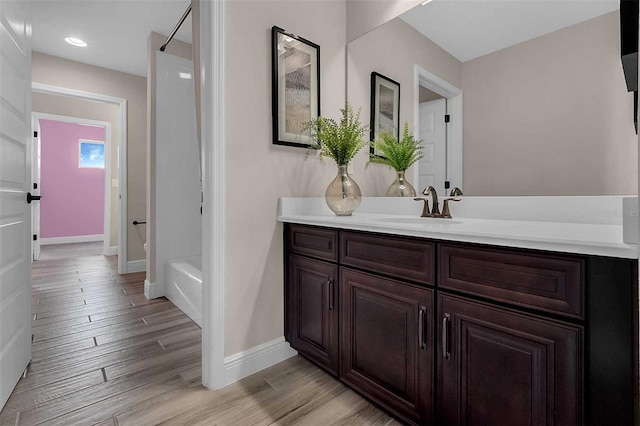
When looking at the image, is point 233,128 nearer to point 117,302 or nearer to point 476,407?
point 476,407

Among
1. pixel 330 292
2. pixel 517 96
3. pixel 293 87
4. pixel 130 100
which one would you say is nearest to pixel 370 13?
pixel 293 87

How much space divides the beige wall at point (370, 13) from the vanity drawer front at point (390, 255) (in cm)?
136

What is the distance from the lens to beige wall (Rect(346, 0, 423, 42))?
181cm

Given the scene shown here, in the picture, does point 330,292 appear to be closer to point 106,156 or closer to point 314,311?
point 314,311

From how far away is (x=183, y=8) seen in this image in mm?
2623

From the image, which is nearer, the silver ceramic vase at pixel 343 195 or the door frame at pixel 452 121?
the door frame at pixel 452 121

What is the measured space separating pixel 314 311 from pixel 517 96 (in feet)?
4.46

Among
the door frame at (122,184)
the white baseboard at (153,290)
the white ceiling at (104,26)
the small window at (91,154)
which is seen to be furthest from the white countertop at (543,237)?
the small window at (91,154)

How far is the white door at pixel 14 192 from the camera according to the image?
1369 millimetres

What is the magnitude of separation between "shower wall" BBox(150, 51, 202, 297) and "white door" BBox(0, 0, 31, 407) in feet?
4.19

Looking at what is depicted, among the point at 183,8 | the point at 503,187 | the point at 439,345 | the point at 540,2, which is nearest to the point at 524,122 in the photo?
the point at 503,187

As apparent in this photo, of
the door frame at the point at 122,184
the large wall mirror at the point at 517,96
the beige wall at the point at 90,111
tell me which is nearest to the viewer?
the large wall mirror at the point at 517,96

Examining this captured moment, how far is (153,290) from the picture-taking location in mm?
2863

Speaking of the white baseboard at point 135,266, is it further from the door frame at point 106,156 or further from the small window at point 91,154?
the small window at point 91,154
